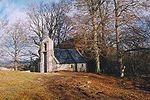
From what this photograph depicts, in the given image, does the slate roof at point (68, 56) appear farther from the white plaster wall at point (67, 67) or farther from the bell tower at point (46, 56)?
the bell tower at point (46, 56)

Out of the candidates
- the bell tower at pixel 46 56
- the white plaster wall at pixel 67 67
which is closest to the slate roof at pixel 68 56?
the white plaster wall at pixel 67 67

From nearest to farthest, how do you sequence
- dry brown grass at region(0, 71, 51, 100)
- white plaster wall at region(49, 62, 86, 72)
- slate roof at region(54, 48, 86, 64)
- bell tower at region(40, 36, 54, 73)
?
dry brown grass at region(0, 71, 51, 100)
bell tower at region(40, 36, 54, 73)
white plaster wall at region(49, 62, 86, 72)
slate roof at region(54, 48, 86, 64)

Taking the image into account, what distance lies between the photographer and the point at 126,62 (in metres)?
41.6

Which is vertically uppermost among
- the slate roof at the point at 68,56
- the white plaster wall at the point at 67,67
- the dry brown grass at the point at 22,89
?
the slate roof at the point at 68,56

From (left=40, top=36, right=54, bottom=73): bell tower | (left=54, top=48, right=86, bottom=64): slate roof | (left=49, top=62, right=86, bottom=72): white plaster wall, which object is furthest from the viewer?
(left=54, top=48, right=86, bottom=64): slate roof

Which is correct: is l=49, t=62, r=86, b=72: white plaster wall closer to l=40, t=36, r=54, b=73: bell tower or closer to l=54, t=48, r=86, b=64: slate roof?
l=54, t=48, r=86, b=64: slate roof

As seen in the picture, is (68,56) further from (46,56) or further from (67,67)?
(46,56)

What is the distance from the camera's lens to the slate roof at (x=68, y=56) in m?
49.6

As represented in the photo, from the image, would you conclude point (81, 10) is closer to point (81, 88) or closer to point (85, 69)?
point (85, 69)

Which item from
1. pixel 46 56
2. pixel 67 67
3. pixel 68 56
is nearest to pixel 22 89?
pixel 46 56

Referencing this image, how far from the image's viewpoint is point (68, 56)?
168 ft

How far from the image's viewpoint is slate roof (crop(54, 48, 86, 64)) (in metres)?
49.6

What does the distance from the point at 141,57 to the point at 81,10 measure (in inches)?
376

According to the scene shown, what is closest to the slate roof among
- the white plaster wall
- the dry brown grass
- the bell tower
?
the white plaster wall
